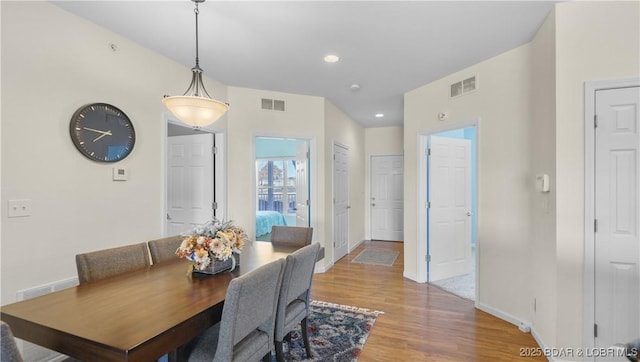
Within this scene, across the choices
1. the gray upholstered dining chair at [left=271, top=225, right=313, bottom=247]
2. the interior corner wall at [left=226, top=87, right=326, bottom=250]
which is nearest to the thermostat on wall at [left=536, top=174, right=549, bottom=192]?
the gray upholstered dining chair at [left=271, top=225, right=313, bottom=247]

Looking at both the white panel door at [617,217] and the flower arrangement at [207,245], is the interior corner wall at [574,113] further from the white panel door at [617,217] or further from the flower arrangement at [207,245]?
the flower arrangement at [207,245]

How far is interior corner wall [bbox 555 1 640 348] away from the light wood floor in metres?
Answer: 0.53

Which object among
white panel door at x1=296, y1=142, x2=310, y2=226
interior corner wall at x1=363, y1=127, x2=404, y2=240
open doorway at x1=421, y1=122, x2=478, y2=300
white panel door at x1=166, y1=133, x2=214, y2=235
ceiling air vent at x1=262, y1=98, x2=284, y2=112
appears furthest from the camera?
interior corner wall at x1=363, y1=127, x2=404, y2=240

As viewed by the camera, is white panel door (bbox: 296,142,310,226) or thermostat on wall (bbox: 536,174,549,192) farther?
white panel door (bbox: 296,142,310,226)

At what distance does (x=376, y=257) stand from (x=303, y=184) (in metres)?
2.03

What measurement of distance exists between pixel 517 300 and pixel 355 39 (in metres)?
2.92

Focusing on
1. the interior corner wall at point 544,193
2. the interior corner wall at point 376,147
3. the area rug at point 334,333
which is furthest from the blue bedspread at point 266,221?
the interior corner wall at point 544,193

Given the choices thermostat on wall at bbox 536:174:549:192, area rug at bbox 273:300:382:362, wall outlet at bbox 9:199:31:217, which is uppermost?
thermostat on wall at bbox 536:174:549:192

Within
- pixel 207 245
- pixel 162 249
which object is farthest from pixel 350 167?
pixel 207 245

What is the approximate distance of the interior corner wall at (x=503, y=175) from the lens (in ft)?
9.16

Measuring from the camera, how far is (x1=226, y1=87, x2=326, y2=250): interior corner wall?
13.2 ft

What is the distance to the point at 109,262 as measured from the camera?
76.4 inches

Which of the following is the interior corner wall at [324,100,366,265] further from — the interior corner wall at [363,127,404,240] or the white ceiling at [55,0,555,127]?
the white ceiling at [55,0,555,127]

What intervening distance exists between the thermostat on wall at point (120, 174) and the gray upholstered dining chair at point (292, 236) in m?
1.45
